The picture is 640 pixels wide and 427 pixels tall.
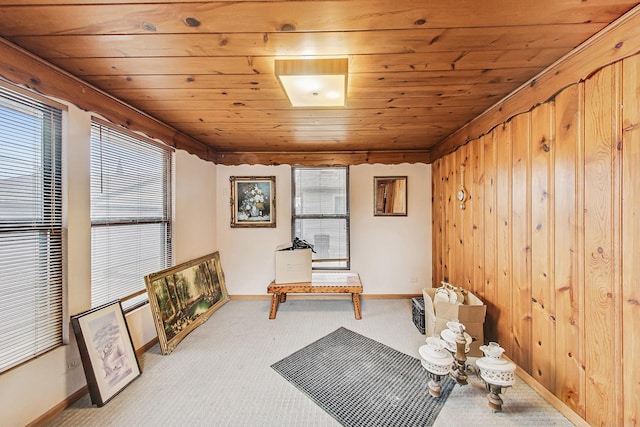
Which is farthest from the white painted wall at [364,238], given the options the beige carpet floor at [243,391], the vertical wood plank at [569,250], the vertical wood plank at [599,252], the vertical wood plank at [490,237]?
the vertical wood plank at [599,252]

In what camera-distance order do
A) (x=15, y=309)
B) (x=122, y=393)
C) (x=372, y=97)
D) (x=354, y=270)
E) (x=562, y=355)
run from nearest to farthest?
(x=15, y=309)
(x=562, y=355)
(x=122, y=393)
(x=372, y=97)
(x=354, y=270)

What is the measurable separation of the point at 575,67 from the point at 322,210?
9.13ft

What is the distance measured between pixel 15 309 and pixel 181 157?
1.87 metres

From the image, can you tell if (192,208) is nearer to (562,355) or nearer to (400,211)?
(400,211)

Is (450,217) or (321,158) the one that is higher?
(321,158)

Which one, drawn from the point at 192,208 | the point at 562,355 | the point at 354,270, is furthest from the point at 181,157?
the point at 562,355

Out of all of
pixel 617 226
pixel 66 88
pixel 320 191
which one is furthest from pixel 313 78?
pixel 320 191

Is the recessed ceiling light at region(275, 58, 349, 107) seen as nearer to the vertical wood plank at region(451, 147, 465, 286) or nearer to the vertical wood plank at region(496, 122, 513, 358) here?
the vertical wood plank at region(496, 122, 513, 358)

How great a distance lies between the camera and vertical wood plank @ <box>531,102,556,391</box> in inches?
62.6

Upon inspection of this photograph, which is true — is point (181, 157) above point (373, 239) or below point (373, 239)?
above

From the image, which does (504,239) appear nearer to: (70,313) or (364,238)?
(364,238)

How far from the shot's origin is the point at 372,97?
1911 mm

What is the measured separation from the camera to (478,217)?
239cm

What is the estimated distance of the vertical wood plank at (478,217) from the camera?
2.33 m
